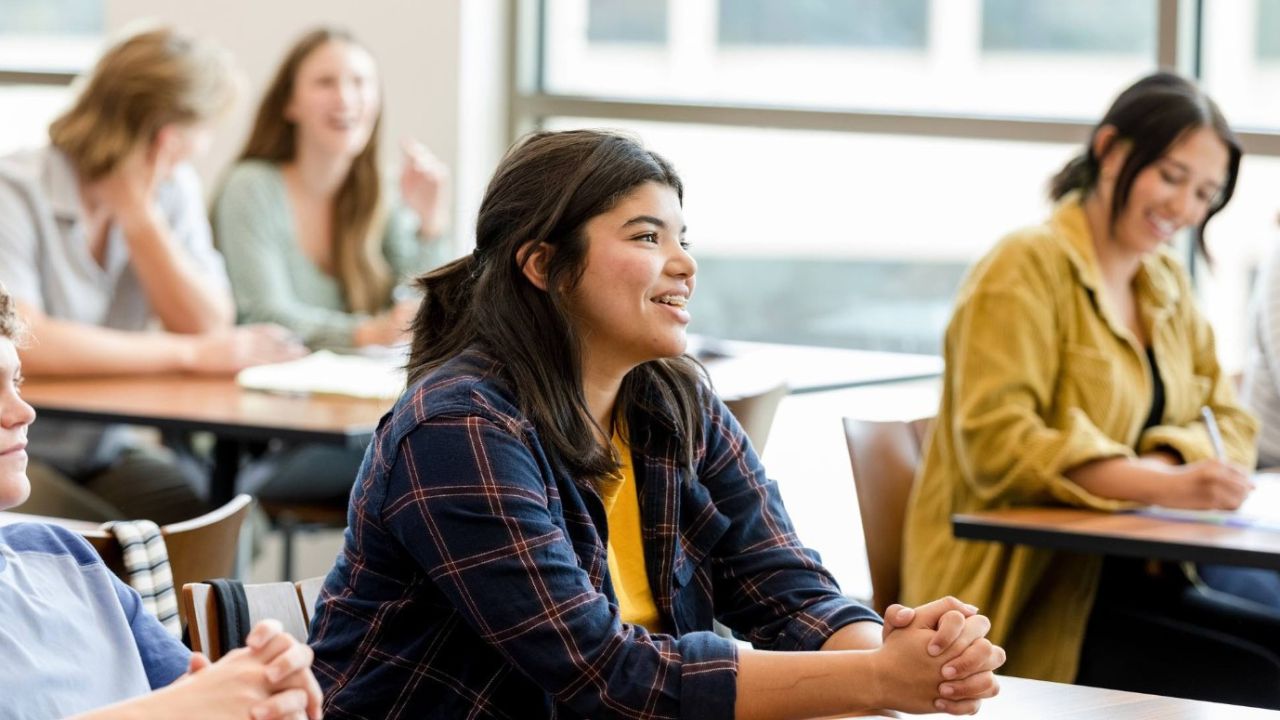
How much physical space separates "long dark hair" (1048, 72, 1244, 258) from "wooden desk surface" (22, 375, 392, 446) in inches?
52.6

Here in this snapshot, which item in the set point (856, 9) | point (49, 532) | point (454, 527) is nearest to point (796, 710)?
point (454, 527)

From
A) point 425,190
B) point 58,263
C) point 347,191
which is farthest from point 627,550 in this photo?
point 425,190

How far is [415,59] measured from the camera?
4652 mm

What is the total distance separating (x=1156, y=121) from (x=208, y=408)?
1723mm

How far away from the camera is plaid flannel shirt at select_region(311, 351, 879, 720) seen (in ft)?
4.96

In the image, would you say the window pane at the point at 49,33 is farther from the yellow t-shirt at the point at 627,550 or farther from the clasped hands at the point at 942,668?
the clasped hands at the point at 942,668

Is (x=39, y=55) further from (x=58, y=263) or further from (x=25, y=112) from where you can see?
(x=58, y=263)

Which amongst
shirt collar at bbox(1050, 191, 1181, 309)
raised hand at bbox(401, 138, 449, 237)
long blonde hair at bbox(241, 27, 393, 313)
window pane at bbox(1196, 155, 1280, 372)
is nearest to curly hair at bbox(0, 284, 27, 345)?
shirt collar at bbox(1050, 191, 1181, 309)

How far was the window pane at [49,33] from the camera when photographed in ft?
17.2

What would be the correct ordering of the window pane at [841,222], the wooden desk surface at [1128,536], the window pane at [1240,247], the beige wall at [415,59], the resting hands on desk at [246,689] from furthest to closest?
the beige wall at [415,59] < the window pane at [841,222] < the window pane at [1240,247] < the wooden desk surface at [1128,536] < the resting hands on desk at [246,689]

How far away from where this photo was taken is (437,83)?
183 inches

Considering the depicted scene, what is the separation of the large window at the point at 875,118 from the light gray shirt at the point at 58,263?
171cm

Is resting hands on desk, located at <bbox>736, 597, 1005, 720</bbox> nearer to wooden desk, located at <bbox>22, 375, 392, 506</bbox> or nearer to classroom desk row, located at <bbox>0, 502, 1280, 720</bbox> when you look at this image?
classroom desk row, located at <bbox>0, 502, 1280, 720</bbox>

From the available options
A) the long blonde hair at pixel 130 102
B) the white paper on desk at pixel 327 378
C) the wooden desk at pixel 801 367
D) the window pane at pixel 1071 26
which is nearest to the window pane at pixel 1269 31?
the window pane at pixel 1071 26
